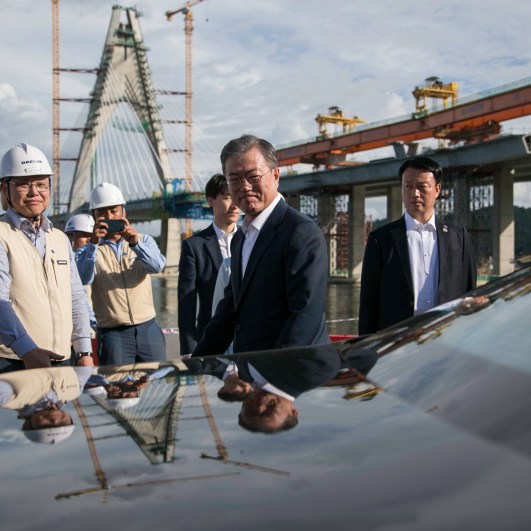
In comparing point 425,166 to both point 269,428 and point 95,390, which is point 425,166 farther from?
point 269,428

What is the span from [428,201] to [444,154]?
1331 inches

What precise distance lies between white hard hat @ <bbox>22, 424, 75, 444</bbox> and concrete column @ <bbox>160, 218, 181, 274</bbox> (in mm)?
56794

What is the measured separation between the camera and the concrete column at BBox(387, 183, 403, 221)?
50.1 metres

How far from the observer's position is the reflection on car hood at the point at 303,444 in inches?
36.3

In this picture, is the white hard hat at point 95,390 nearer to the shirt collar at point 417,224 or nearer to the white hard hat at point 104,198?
the shirt collar at point 417,224

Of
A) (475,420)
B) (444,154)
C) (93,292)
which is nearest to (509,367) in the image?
(475,420)

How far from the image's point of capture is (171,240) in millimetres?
61000

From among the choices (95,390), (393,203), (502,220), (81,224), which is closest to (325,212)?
(393,203)

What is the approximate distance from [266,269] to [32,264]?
1.20 m

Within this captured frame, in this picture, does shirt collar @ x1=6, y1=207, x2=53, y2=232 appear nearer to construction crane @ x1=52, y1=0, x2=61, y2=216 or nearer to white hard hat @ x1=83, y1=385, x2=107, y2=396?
white hard hat @ x1=83, y1=385, x2=107, y2=396

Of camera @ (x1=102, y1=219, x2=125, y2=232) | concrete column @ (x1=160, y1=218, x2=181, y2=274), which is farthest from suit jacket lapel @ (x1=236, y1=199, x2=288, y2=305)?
concrete column @ (x1=160, y1=218, x2=181, y2=274)

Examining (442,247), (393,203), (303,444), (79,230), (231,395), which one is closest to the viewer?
(303,444)

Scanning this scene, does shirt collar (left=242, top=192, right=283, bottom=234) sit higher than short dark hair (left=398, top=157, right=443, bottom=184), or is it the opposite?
short dark hair (left=398, top=157, right=443, bottom=184)

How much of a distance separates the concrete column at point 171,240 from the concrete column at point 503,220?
28343 millimetres
